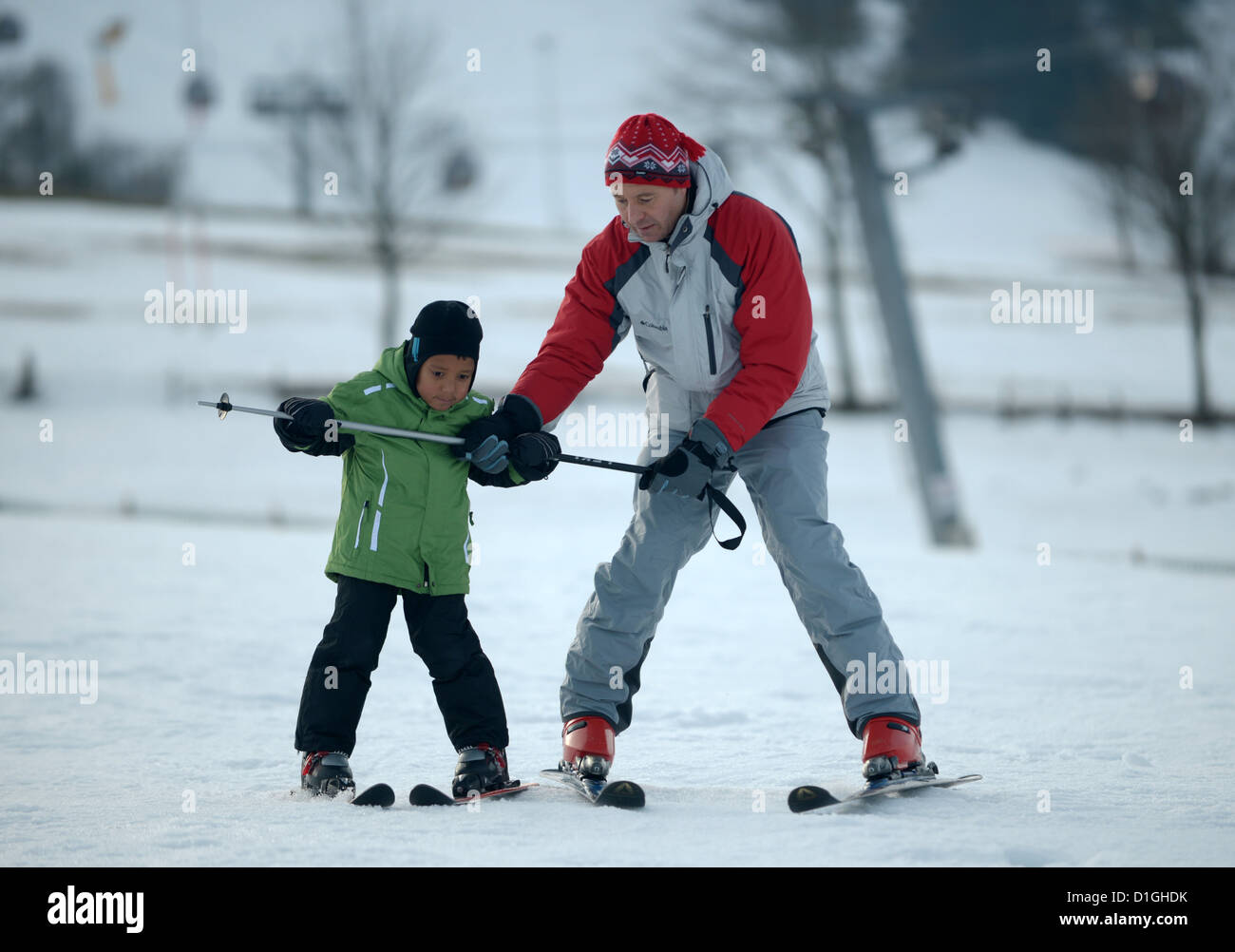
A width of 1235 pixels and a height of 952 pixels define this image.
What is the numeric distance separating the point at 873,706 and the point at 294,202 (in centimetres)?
4434

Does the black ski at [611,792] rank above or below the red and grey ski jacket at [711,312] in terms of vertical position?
below

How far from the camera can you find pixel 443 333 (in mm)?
3451

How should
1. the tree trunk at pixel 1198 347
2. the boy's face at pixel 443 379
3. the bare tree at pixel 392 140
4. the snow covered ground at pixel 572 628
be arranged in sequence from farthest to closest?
the bare tree at pixel 392 140 < the tree trunk at pixel 1198 347 < the boy's face at pixel 443 379 < the snow covered ground at pixel 572 628

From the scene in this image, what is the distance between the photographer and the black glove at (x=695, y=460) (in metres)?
3.35

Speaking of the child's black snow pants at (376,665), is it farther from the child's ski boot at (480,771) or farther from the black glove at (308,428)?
the black glove at (308,428)

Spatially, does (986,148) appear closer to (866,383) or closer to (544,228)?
(544,228)

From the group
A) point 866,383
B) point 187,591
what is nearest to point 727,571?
point 187,591

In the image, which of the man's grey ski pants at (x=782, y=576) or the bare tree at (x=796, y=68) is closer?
the man's grey ski pants at (x=782, y=576)

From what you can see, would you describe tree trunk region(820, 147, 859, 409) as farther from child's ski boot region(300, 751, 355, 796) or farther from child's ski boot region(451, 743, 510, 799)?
child's ski boot region(300, 751, 355, 796)

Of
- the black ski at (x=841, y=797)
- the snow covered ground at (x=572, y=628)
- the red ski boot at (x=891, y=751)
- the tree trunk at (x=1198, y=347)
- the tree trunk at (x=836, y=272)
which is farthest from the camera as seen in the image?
the tree trunk at (x=836, y=272)

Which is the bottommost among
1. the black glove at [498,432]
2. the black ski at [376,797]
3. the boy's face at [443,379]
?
the black ski at [376,797]

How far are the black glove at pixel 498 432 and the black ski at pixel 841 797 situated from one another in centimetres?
112

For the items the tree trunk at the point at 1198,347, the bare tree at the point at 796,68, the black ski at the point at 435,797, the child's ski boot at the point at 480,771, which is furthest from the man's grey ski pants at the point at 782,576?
the bare tree at the point at 796,68
